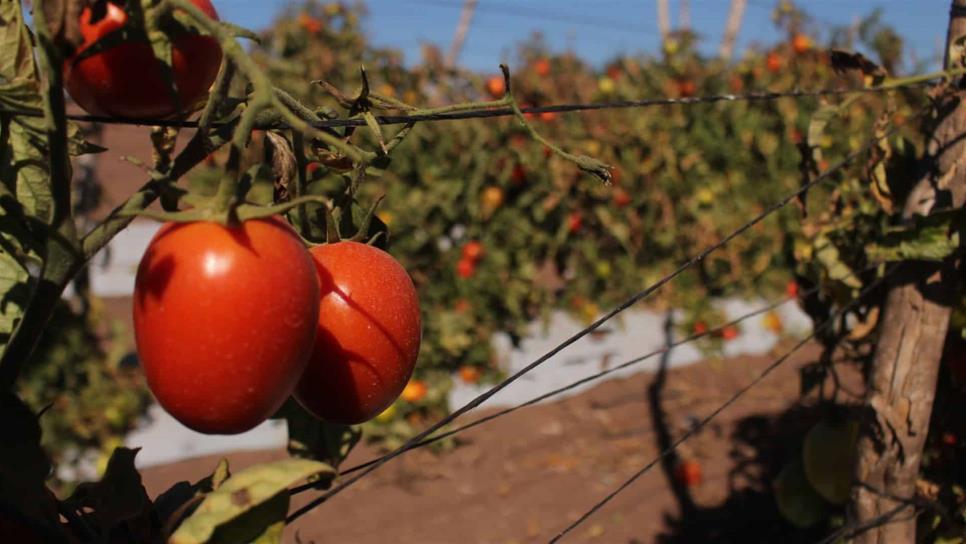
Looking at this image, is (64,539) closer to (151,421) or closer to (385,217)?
(151,421)

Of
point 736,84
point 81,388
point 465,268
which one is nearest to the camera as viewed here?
point 81,388

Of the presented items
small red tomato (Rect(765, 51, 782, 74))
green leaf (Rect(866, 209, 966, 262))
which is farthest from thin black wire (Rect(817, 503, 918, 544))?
small red tomato (Rect(765, 51, 782, 74))

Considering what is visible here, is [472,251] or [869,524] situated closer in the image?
[869,524]

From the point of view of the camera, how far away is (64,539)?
65cm

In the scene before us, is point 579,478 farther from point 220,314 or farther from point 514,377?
point 220,314

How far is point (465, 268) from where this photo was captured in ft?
13.7

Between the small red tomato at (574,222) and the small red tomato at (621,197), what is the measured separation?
0.25m

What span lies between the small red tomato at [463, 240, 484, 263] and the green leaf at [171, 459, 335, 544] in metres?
3.56

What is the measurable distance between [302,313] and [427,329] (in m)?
3.50

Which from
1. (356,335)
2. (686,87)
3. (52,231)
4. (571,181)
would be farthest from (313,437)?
(686,87)

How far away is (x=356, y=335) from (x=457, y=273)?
3545mm

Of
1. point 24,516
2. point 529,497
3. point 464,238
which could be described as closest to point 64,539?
point 24,516

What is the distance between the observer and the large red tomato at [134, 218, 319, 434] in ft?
1.80

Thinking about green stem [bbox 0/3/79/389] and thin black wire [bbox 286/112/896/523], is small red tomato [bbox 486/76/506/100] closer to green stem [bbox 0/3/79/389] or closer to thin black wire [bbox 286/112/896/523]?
thin black wire [bbox 286/112/896/523]
